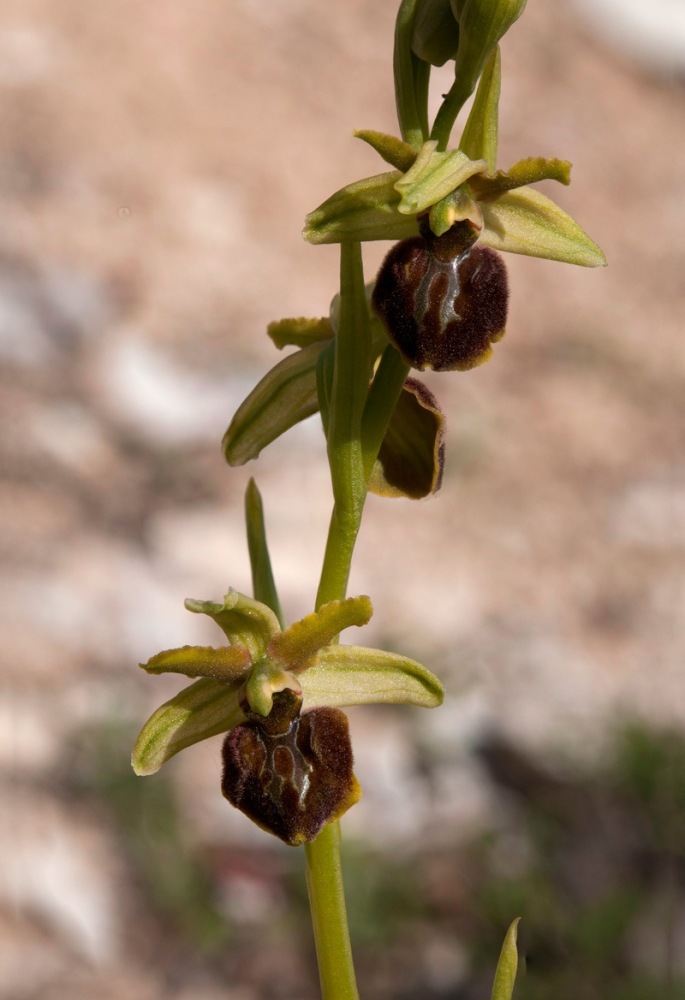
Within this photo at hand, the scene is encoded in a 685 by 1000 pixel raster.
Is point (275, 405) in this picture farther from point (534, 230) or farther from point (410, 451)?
point (534, 230)

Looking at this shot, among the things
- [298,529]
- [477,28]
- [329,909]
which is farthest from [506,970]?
[298,529]

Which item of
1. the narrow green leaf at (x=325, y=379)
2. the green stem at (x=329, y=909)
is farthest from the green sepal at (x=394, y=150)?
the green stem at (x=329, y=909)

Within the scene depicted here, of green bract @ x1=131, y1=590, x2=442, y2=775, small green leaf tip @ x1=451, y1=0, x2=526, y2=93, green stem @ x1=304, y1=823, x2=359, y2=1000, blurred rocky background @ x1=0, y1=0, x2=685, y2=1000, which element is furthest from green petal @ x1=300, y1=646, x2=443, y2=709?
blurred rocky background @ x1=0, y1=0, x2=685, y2=1000

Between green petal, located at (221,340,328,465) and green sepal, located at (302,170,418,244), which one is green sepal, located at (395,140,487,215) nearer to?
green sepal, located at (302,170,418,244)

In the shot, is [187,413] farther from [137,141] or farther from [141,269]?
[137,141]

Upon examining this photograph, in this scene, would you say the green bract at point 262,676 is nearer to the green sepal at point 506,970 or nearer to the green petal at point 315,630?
the green petal at point 315,630

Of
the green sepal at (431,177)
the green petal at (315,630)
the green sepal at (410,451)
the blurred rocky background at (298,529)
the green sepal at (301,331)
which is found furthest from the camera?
the blurred rocky background at (298,529)

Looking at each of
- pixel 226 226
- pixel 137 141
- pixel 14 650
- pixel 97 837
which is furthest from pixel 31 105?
pixel 97 837
